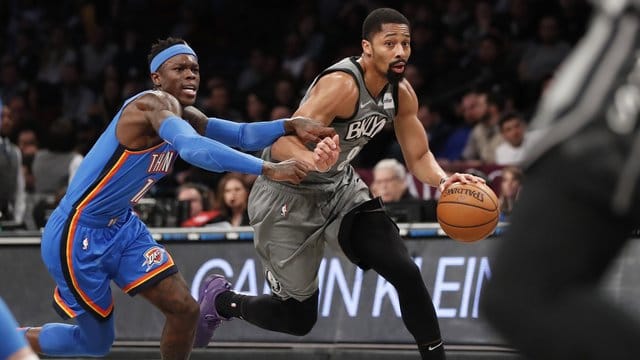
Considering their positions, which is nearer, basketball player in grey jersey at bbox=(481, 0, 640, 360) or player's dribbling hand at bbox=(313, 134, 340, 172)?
basketball player in grey jersey at bbox=(481, 0, 640, 360)

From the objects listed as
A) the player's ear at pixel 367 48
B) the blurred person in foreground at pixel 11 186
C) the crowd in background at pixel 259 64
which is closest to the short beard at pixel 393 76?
the player's ear at pixel 367 48

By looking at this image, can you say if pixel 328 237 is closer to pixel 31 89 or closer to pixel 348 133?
pixel 348 133

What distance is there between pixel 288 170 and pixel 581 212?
2699 millimetres

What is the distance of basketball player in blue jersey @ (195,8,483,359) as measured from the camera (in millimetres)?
6176

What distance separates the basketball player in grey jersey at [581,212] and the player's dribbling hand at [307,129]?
296 centimetres

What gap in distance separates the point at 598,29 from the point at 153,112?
129 inches

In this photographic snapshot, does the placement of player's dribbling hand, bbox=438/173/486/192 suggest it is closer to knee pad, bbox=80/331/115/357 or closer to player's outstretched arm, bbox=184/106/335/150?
player's outstretched arm, bbox=184/106/335/150

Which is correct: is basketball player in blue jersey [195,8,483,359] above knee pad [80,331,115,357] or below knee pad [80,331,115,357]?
above

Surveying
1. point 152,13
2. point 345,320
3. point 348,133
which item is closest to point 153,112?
point 348,133

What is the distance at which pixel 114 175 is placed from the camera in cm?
593

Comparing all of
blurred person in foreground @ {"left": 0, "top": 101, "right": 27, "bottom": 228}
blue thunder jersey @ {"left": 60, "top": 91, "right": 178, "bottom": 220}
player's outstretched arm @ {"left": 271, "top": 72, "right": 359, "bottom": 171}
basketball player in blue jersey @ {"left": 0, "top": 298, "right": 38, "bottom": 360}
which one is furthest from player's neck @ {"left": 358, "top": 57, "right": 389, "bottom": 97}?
blurred person in foreground @ {"left": 0, "top": 101, "right": 27, "bottom": 228}

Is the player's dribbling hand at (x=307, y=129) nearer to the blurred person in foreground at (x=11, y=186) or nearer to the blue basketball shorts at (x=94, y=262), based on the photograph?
the blue basketball shorts at (x=94, y=262)

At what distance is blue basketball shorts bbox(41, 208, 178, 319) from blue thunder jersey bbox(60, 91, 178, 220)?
0.07m

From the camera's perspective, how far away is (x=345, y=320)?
8.38m
